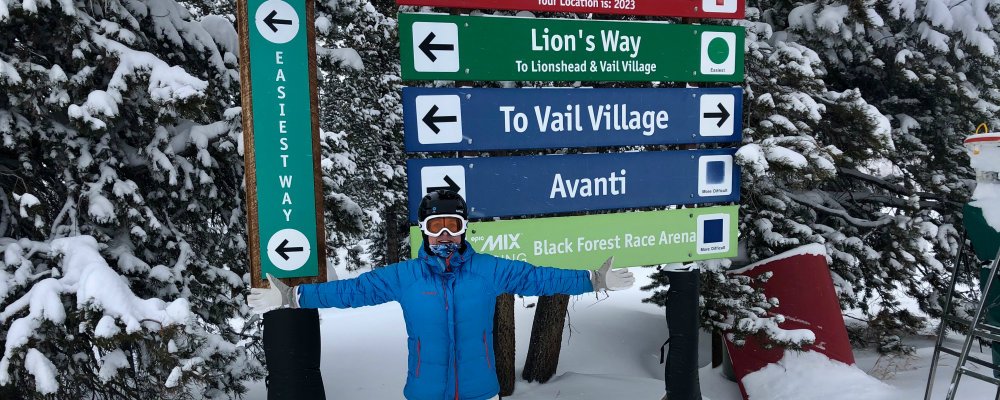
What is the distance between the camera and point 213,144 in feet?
19.1

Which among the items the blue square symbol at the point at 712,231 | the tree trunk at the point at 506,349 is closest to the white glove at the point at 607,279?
the blue square symbol at the point at 712,231

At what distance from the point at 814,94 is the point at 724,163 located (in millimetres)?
3856

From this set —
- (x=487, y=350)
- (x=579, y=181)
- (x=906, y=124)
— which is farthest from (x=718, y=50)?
(x=906, y=124)

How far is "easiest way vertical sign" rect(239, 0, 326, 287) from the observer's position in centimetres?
329

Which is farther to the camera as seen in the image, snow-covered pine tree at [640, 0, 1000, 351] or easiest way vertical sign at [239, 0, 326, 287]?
snow-covered pine tree at [640, 0, 1000, 351]

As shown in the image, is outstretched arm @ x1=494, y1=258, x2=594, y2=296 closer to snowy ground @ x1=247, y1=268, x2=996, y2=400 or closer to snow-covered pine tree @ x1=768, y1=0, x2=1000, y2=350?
snowy ground @ x1=247, y1=268, x2=996, y2=400

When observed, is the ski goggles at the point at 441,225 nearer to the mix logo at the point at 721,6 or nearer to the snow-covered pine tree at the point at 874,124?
the mix logo at the point at 721,6

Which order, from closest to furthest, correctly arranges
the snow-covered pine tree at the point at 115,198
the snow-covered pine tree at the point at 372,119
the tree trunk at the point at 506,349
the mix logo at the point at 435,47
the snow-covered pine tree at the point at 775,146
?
1. the mix logo at the point at 435,47
2. the snow-covered pine tree at the point at 115,198
3. the snow-covered pine tree at the point at 775,146
4. the tree trunk at the point at 506,349
5. the snow-covered pine tree at the point at 372,119

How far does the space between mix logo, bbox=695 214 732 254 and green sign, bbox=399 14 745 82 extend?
3.36 ft

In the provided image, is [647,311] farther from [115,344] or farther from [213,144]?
[115,344]

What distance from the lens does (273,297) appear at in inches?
125

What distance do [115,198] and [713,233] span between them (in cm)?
480

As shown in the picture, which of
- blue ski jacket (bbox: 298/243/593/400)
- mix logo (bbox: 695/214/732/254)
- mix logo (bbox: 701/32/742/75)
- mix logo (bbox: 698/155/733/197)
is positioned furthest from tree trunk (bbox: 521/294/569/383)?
blue ski jacket (bbox: 298/243/593/400)

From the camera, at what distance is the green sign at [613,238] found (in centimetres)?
404
